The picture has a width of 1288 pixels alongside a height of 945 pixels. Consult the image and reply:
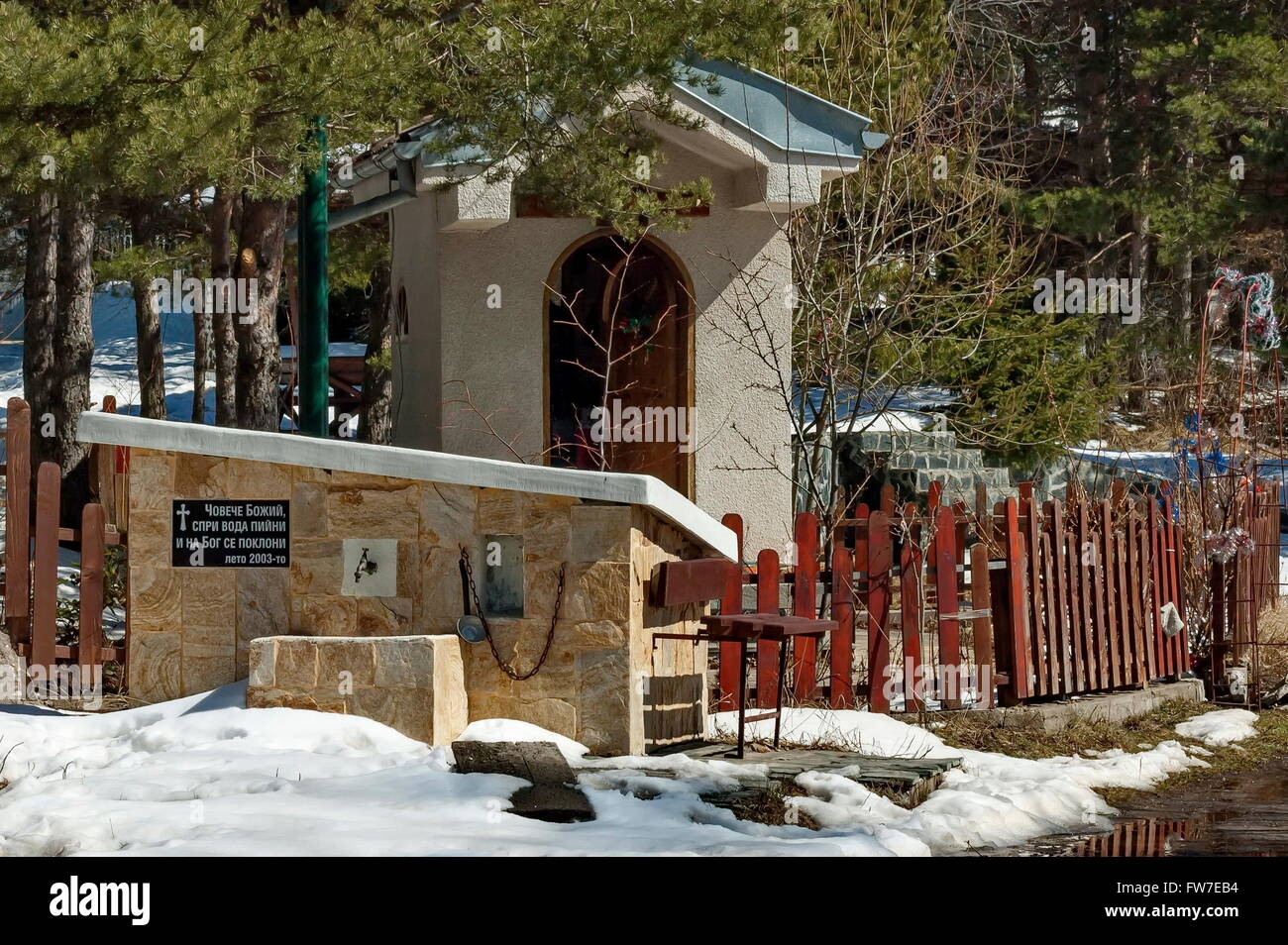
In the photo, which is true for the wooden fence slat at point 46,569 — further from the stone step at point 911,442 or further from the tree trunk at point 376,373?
the tree trunk at point 376,373

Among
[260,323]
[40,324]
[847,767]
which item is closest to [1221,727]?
[847,767]

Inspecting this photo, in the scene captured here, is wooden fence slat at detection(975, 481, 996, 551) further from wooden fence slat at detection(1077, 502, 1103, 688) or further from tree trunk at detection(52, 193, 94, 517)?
tree trunk at detection(52, 193, 94, 517)

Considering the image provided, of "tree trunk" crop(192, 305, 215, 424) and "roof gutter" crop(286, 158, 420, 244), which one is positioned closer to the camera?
"roof gutter" crop(286, 158, 420, 244)

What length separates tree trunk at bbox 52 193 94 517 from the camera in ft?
58.9

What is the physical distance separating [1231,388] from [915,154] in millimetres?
6353

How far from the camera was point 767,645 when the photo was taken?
907 centimetres

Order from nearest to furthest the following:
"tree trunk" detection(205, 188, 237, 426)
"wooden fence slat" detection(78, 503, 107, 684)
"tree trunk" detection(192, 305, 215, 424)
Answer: "wooden fence slat" detection(78, 503, 107, 684)
"tree trunk" detection(205, 188, 237, 426)
"tree trunk" detection(192, 305, 215, 424)

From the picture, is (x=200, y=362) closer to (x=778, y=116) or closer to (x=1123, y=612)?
(x=778, y=116)

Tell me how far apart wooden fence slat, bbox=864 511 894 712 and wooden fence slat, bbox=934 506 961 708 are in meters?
0.31

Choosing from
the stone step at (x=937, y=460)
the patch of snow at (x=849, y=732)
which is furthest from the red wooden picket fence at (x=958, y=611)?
the stone step at (x=937, y=460)

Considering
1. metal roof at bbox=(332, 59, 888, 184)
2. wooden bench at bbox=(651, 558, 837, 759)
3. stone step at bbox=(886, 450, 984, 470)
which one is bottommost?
wooden bench at bbox=(651, 558, 837, 759)

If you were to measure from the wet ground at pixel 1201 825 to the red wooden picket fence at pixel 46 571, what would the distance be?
487cm

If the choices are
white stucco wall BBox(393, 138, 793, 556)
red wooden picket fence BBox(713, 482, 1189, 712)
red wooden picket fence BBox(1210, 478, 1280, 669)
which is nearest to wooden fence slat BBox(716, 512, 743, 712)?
red wooden picket fence BBox(713, 482, 1189, 712)

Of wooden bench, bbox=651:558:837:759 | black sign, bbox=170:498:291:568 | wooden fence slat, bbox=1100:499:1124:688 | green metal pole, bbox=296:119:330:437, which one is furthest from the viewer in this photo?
green metal pole, bbox=296:119:330:437
